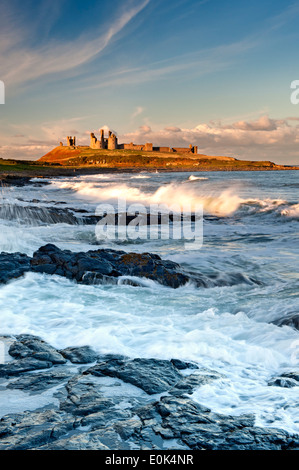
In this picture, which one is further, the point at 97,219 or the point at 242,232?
the point at 97,219

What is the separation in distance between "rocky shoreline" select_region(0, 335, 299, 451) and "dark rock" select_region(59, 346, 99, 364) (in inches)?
0.5

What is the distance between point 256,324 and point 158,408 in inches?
126

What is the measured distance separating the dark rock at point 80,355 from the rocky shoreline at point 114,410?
13 millimetres

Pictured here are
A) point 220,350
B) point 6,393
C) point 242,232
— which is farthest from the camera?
point 242,232

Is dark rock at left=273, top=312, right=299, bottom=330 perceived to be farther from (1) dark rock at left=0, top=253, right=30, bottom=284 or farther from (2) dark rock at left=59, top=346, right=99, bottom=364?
(1) dark rock at left=0, top=253, right=30, bottom=284

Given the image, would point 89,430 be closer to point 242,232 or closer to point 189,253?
point 189,253

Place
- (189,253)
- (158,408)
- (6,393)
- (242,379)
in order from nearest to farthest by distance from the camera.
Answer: (158,408)
(6,393)
(242,379)
(189,253)

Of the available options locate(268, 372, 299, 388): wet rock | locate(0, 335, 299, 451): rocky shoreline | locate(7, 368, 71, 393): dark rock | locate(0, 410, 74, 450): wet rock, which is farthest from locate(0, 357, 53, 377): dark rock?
locate(268, 372, 299, 388): wet rock

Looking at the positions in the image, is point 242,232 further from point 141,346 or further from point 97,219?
point 141,346

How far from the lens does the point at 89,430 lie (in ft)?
11.0

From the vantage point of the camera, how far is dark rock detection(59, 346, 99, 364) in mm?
4938

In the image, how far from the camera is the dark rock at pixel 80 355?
4938 millimetres
